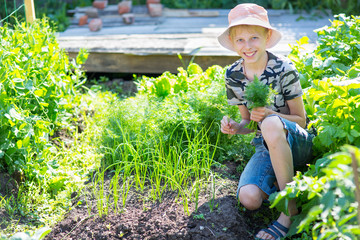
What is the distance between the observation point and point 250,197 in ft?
7.93

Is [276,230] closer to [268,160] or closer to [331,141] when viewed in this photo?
[268,160]

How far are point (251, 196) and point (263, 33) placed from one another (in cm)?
92

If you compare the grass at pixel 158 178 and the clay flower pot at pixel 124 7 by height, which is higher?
the clay flower pot at pixel 124 7

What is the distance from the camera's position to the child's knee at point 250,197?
2418 millimetres

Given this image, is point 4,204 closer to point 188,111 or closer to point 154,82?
point 188,111

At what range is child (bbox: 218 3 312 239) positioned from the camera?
2.28 m

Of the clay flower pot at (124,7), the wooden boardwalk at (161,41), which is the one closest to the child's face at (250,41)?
the wooden boardwalk at (161,41)

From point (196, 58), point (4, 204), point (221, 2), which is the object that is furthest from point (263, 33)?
point (221, 2)

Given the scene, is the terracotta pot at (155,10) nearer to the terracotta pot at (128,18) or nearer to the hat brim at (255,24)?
the terracotta pot at (128,18)

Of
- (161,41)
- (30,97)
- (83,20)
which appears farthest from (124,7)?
(30,97)

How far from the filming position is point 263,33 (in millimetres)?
2535

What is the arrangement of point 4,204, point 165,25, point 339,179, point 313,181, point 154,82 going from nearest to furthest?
point 339,179, point 313,181, point 4,204, point 154,82, point 165,25

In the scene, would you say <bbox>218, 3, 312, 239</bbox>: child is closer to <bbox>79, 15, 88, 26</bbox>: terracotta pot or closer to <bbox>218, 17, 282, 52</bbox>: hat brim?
<bbox>218, 17, 282, 52</bbox>: hat brim

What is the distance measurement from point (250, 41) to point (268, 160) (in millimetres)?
689
